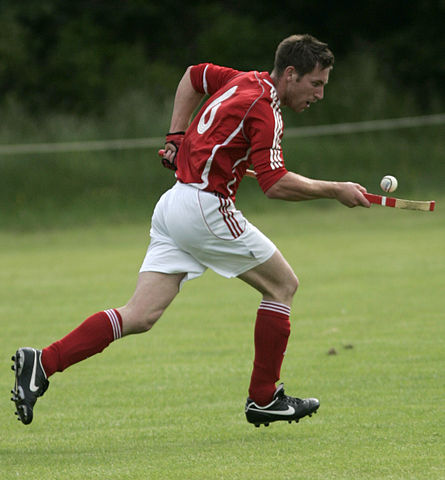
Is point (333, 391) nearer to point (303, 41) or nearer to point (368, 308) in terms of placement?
point (303, 41)

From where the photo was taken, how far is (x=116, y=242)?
17406 mm

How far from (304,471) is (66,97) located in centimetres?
2706

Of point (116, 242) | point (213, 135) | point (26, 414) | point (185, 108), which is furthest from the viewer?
point (116, 242)

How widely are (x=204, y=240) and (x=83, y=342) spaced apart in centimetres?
78

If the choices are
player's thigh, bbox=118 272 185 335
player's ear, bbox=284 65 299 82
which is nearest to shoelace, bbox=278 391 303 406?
player's thigh, bbox=118 272 185 335

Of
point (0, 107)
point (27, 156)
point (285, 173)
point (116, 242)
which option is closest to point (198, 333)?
point (285, 173)

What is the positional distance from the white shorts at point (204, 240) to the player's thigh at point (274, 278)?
0.13 ft

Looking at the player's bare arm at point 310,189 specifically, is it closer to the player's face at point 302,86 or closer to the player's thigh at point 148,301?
the player's face at point 302,86

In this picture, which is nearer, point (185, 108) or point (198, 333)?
point (185, 108)

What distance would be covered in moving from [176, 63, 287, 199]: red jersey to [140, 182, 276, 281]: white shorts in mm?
87

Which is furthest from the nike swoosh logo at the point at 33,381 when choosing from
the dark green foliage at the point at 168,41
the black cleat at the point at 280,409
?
the dark green foliage at the point at 168,41

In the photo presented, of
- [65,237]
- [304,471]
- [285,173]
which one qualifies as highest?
[285,173]

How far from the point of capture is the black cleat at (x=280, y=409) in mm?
5316

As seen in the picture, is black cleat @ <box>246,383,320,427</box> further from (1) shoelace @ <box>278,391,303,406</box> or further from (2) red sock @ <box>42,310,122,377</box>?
(2) red sock @ <box>42,310,122,377</box>
